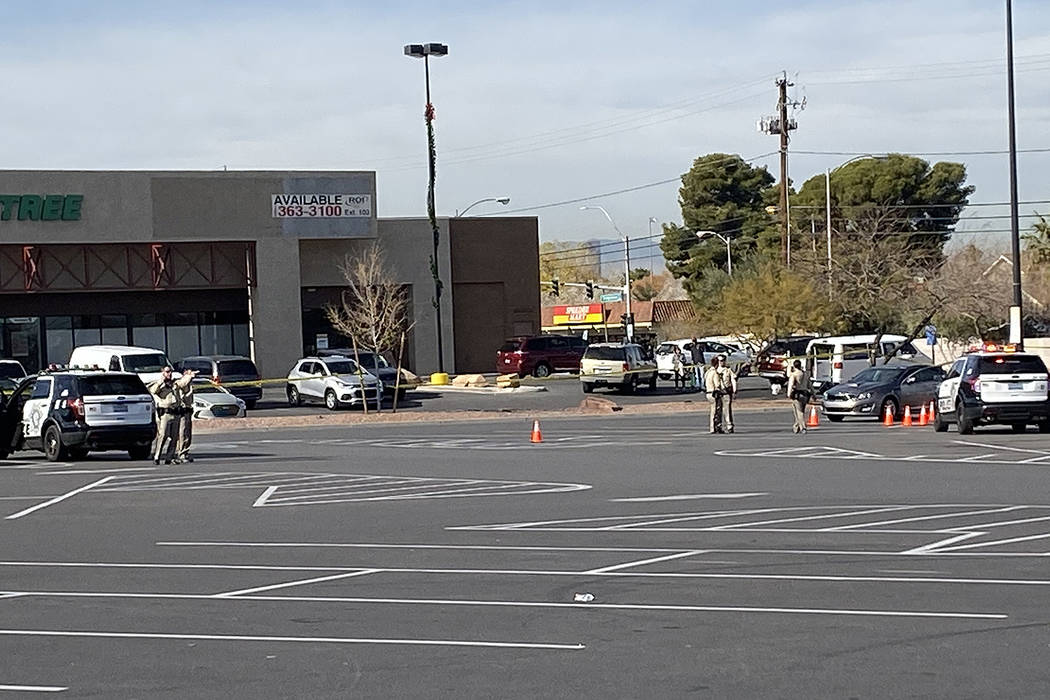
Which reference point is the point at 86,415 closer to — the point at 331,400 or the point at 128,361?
the point at 128,361

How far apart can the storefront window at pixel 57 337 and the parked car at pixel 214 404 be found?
21.8m

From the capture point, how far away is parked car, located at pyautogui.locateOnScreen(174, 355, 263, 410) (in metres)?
47.6

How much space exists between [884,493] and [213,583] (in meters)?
9.61

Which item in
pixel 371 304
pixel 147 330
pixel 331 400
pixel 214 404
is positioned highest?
pixel 371 304

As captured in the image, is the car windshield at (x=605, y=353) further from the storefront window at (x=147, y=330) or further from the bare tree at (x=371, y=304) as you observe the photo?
the storefront window at (x=147, y=330)

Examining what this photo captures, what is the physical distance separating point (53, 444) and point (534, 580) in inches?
655

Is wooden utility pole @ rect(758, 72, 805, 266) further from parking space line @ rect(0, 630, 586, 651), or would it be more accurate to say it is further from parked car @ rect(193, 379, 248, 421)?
parking space line @ rect(0, 630, 586, 651)

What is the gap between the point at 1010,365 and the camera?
1171 inches

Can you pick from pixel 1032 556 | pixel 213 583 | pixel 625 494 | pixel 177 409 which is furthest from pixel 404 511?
pixel 177 409

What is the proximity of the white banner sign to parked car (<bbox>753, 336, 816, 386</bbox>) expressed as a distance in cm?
1822

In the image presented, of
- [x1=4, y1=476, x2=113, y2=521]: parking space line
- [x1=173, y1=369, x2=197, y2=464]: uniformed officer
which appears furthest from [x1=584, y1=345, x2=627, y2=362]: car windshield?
[x1=4, y1=476, x2=113, y2=521]: parking space line

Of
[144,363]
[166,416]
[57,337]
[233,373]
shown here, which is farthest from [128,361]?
[57,337]

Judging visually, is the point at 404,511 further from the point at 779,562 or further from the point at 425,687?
the point at 425,687

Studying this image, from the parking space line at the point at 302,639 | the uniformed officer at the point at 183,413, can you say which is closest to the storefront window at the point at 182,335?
the uniformed officer at the point at 183,413
